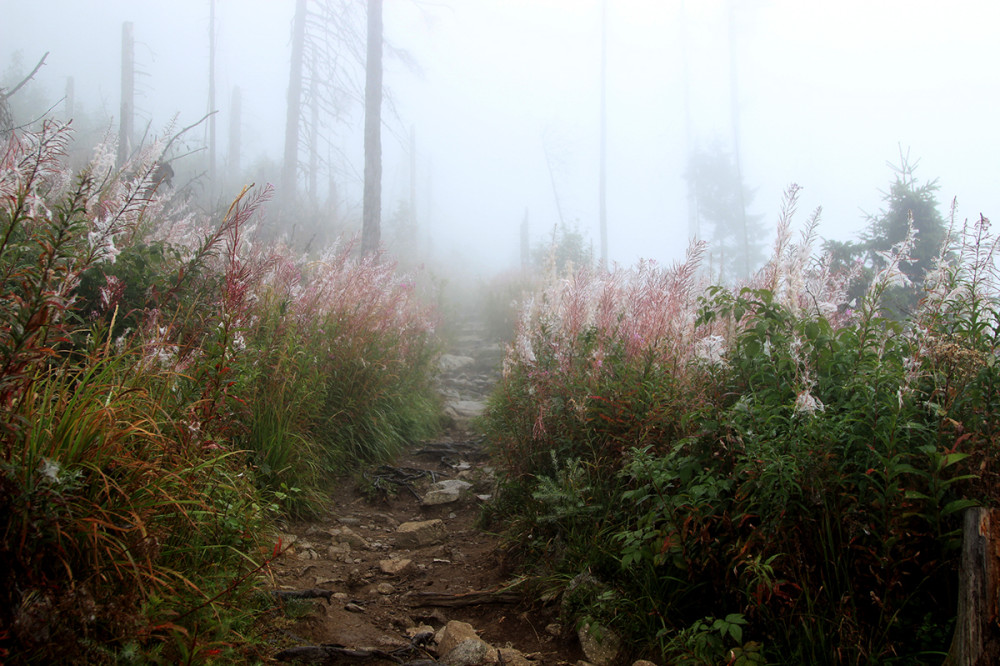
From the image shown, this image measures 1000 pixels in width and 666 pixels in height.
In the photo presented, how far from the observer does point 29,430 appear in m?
1.46

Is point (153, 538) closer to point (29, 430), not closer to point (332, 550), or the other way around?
point (29, 430)

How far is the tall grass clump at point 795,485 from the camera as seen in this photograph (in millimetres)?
1663

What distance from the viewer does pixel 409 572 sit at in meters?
3.09

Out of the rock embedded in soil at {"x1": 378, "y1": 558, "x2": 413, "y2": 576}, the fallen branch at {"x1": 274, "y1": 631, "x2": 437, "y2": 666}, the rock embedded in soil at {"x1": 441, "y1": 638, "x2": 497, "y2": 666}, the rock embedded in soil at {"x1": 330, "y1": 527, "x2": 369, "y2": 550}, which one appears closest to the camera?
the fallen branch at {"x1": 274, "y1": 631, "x2": 437, "y2": 666}

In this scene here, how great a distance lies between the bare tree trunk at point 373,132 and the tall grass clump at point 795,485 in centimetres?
1033

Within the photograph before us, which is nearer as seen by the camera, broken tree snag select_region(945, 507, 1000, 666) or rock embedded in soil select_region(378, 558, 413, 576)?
broken tree snag select_region(945, 507, 1000, 666)

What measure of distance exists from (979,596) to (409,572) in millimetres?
2590

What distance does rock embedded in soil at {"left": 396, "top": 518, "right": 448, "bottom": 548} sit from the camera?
353 centimetres

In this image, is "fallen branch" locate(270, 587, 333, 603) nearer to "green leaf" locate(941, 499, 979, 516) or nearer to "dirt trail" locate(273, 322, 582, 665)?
"dirt trail" locate(273, 322, 582, 665)

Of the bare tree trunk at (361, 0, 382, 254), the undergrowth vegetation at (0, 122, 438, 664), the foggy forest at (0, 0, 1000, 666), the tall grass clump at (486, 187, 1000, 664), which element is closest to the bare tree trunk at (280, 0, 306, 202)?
the bare tree trunk at (361, 0, 382, 254)

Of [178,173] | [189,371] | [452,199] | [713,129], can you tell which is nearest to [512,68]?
[452,199]

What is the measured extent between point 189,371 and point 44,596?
141cm

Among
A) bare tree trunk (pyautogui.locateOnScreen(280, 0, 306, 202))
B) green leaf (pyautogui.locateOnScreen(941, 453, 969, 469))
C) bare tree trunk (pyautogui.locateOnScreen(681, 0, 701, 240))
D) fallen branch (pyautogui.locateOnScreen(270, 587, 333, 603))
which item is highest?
bare tree trunk (pyautogui.locateOnScreen(681, 0, 701, 240))

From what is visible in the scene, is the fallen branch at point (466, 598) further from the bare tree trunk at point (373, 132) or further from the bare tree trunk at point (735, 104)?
the bare tree trunk at point (735, 104)
